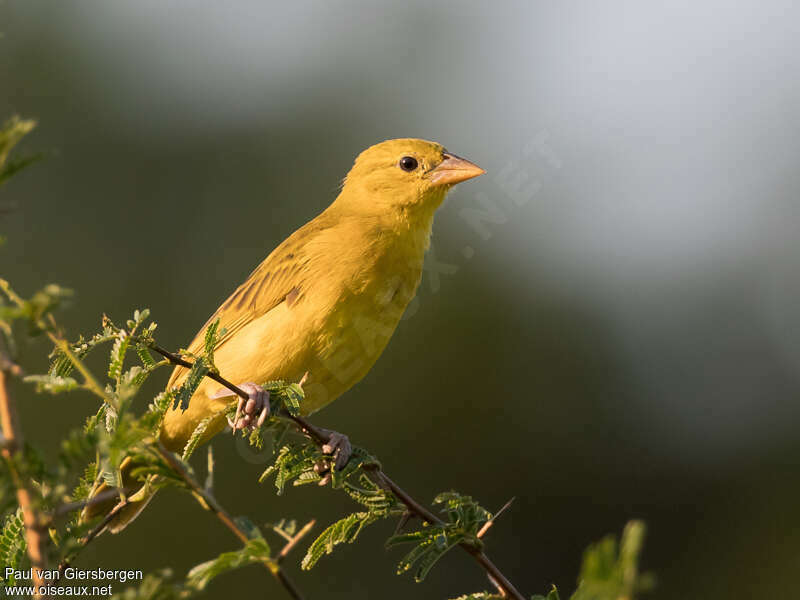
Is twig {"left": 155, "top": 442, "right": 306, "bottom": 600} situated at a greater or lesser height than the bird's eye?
lesser

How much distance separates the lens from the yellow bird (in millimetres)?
3918

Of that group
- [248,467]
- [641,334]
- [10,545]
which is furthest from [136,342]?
[641,334]

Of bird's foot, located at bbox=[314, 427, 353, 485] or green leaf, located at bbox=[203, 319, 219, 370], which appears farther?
bird's foot, located at bbox=[314, 427, 353, 485]

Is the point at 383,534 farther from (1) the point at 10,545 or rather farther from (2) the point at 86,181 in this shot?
(1) the point at 10,545

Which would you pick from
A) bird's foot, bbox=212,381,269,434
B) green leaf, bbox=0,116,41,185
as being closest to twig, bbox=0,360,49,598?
green leaf, bbox=0,116,41,185

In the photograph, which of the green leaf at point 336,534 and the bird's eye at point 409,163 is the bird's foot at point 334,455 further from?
the bird's eye at point 409,163

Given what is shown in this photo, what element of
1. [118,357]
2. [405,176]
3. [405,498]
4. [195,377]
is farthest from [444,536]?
[405,176]

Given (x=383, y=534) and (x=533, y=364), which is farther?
(x=533, y=364)

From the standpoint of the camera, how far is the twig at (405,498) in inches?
81.4

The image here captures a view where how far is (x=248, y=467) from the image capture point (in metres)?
7.44

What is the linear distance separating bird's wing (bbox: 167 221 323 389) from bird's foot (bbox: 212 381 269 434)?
106 cm

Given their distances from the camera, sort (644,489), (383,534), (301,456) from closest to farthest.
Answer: (301,456)
(383,534)
(644,489)

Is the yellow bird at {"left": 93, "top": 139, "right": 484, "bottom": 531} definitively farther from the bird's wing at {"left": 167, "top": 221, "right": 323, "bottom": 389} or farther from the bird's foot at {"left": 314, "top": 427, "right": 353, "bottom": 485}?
the bird's foot at {"left": 314, "top": 427, "right": 353, "bottom": 485}

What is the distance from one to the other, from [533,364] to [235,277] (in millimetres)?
3307
